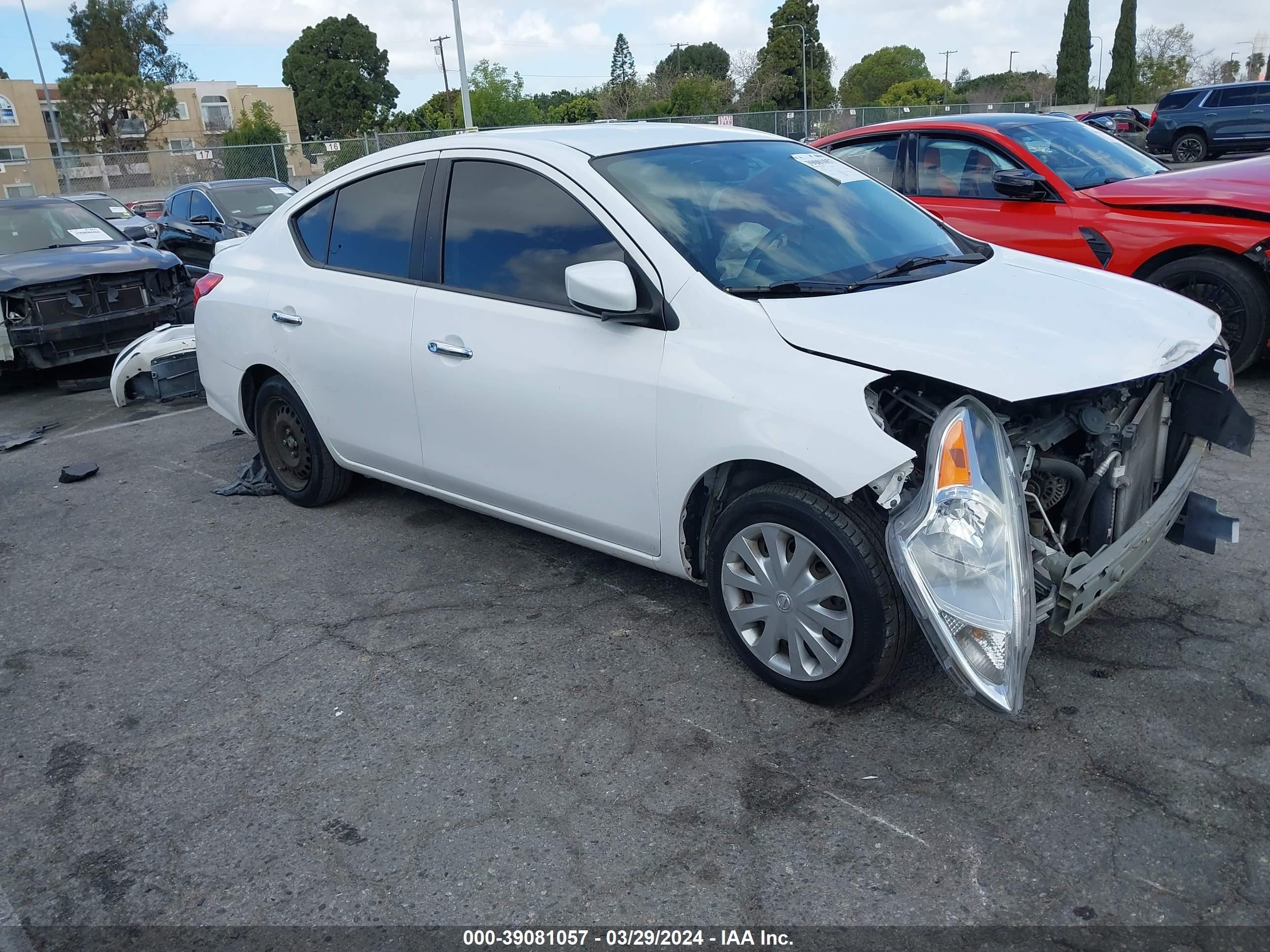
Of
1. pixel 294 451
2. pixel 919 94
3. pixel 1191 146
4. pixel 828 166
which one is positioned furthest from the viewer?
pixel 919 94

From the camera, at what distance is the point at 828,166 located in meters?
4.27

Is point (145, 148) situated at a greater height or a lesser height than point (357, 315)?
greater

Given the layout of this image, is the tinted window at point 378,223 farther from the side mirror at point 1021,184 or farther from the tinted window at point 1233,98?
the tinted window at point 1233,98

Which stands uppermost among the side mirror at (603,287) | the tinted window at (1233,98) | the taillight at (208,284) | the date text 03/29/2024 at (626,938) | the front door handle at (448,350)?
the tinted window at (1233,98)

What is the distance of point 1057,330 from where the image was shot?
3.09 m

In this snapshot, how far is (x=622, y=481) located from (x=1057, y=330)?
150 cm

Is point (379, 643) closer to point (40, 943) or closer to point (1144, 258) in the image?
point (40, 943)

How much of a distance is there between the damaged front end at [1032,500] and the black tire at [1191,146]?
25.1 metres

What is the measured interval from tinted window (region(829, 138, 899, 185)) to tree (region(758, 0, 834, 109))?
66.0 meters

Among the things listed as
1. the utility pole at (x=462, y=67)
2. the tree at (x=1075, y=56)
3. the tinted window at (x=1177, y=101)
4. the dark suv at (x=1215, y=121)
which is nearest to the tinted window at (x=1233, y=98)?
the dark suv at (x=1215, y=121)

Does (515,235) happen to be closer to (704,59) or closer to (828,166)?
(828,166)

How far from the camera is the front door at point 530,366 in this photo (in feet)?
11.4

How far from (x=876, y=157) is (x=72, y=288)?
6621 millimetres

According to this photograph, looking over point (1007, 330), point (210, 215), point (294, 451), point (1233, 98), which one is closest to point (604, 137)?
point (1007, 330)
